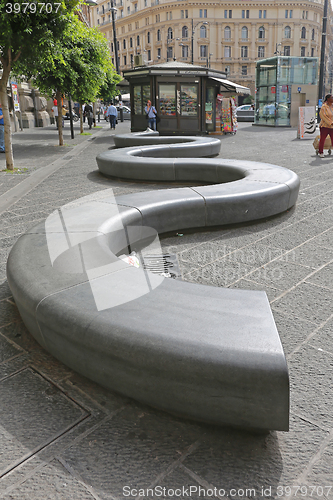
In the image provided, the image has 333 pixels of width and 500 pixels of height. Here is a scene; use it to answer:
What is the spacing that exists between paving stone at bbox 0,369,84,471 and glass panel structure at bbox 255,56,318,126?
24.0 meters

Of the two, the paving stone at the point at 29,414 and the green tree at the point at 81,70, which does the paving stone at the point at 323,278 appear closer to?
the paving stone at the point at 29,414

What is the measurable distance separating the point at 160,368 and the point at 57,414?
1.94 ft

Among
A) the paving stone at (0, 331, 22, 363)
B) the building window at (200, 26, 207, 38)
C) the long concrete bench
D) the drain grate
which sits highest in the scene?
the building window at (200, 26, 207, 38)

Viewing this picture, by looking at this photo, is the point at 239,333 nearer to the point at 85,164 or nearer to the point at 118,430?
the point at 118,430

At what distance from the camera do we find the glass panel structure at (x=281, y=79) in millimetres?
23469

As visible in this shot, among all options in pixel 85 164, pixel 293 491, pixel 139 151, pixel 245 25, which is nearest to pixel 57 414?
pixel 293 491

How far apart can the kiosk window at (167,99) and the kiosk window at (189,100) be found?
407mm

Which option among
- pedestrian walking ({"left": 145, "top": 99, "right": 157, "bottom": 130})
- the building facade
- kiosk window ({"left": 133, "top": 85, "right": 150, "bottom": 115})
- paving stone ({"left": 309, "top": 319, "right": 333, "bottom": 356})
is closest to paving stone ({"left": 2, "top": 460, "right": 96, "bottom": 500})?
paving stone ({"left": 309, "top": 319, "right": 333, "bottom": 356})

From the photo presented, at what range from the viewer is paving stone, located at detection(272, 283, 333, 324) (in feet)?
10.3

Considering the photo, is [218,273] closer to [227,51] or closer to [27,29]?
[27,29]

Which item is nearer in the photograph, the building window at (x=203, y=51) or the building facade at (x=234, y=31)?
the building facade at (x=234, y=31)

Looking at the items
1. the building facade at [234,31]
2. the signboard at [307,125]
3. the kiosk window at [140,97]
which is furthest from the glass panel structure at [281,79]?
the building facade at [234,31]

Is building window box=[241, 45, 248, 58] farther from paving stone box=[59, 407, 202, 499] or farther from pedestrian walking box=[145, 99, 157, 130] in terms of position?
paving stone box=[59, 407, 202, 499]

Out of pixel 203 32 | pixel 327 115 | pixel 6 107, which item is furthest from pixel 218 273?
pixel 203 32
